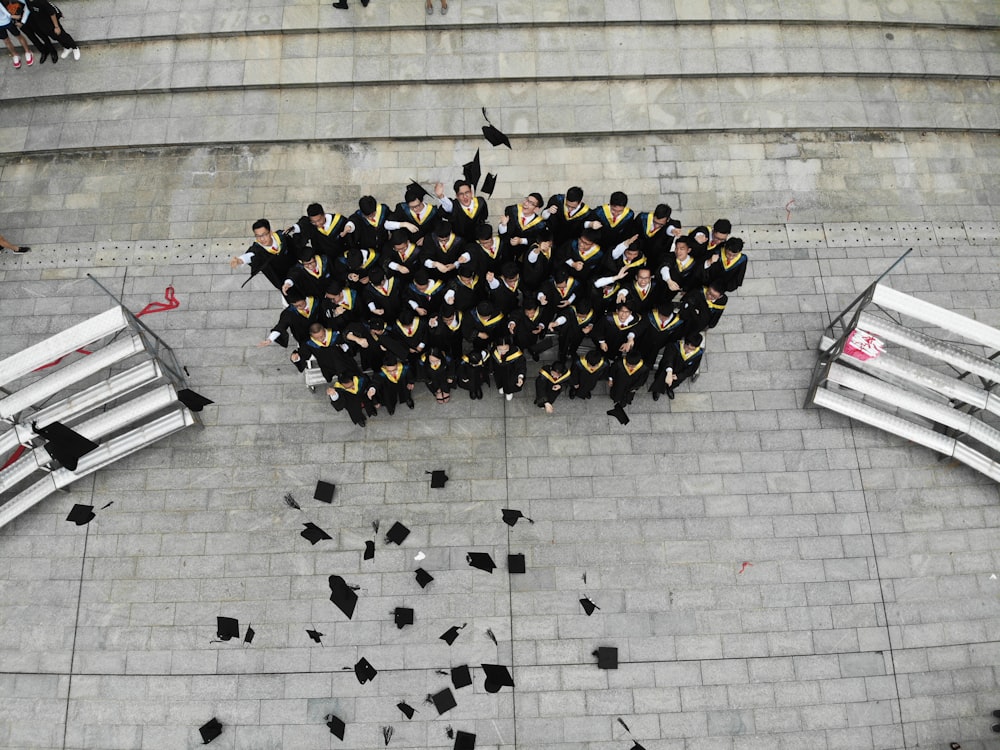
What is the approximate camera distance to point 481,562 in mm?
7355

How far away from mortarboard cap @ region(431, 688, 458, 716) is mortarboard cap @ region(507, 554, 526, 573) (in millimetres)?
1314

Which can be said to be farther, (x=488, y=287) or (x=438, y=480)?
(x=438, y=480)

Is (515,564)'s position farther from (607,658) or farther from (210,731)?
(210,731)

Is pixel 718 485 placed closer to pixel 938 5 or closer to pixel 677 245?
pixel 677 245

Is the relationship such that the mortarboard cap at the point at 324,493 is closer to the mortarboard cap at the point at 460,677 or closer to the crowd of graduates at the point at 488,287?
the crowd of graduates at the point at 488,287

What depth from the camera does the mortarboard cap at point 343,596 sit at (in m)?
7.20

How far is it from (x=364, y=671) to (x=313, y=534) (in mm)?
1470

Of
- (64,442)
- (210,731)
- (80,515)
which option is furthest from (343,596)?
(64,442)

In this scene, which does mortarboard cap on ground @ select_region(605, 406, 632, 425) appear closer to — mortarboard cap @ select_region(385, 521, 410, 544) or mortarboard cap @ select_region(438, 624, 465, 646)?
mortarboard cap @ select_region(385, 521, 410, 544)

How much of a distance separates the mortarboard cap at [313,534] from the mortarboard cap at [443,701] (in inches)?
76.0

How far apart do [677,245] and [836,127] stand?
423cm

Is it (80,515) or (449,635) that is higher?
(80,515)

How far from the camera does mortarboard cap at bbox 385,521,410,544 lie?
745 centimetres

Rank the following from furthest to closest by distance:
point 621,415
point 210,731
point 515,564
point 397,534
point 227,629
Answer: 1. point 621,415
2. point 397,534
3. point 515,564
4. point 227,629
5. point 210,731
